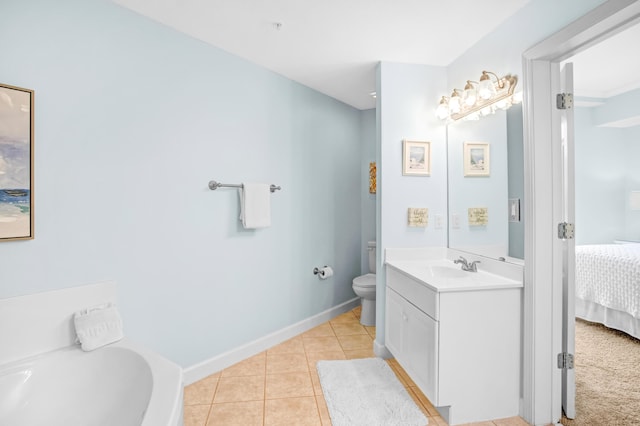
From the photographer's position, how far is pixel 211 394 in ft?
6.48

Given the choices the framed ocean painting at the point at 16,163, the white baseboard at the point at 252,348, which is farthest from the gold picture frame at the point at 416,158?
the framed ocean painting at the point at 16,163

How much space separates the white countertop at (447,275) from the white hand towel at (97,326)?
5.68 feet

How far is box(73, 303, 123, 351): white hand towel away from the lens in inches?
59.2

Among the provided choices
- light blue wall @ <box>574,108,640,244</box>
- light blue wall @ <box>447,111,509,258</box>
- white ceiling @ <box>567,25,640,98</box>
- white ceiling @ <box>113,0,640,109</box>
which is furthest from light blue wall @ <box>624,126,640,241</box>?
light blue wall @ <box>447,111,509,258</box>

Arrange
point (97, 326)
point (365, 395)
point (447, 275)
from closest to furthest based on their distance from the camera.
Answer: point (97, 326)
point (365, 395)
point (447, 275)

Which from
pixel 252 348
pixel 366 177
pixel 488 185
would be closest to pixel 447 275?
pixel 488 185

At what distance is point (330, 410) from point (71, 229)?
69.5 inches

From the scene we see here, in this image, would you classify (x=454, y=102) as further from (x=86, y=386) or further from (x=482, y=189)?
(x=86, y=386)

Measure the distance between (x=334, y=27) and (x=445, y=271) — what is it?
1864 mm

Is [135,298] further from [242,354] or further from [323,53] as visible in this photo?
[323,53]

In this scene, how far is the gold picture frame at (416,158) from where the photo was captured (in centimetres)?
244

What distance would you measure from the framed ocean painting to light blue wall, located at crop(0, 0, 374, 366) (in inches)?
1.8

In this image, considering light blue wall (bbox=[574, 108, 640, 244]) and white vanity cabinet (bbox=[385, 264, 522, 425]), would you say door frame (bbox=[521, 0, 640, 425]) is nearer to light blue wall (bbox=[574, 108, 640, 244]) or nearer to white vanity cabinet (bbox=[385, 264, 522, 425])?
white vanity cabinet (bbox=[385, 264, 522, 425])

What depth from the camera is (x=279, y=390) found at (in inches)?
79.8
